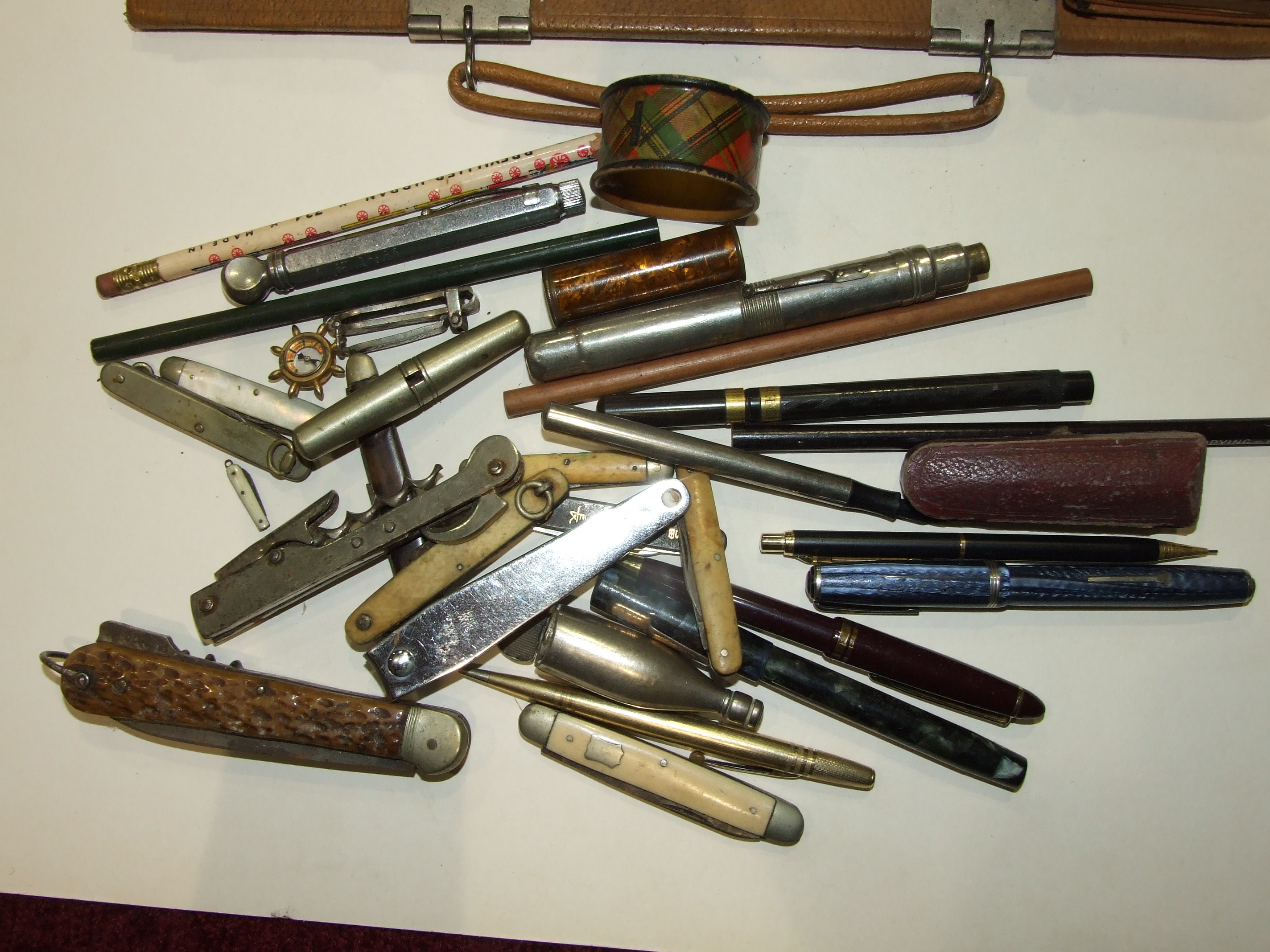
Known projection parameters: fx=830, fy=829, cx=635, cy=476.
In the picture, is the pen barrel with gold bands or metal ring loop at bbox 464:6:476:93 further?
metal ring loop at bbox 464:6:476:93

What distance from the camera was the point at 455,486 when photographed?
1375mm

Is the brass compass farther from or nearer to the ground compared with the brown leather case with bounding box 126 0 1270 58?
nearer to the ground

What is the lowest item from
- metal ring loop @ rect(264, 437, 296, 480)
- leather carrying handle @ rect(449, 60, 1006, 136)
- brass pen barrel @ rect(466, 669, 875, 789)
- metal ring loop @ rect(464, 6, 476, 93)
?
brass pen barrel @ rect(466, 669, 875, 789)

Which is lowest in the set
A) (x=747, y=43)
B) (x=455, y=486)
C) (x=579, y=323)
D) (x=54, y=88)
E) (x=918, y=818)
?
(x=918, y=818)

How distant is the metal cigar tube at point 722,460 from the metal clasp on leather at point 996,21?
841mm

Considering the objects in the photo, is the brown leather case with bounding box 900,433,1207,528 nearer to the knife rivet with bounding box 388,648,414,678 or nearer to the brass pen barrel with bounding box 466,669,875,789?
the brass pen barrel with bounding box 466,669,875,789

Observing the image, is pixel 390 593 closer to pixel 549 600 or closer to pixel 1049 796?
pixel 549 600

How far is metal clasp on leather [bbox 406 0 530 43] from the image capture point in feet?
4.99

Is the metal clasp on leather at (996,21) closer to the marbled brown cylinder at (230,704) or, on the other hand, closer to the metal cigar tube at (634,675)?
the metal cigar tube at (634,675)

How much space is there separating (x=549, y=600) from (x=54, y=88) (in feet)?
4.62

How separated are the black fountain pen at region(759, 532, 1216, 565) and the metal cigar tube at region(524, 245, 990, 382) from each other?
360 mm

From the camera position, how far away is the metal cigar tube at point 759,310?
4.51ft

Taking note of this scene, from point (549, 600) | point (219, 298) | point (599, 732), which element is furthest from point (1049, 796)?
point (219, 298)

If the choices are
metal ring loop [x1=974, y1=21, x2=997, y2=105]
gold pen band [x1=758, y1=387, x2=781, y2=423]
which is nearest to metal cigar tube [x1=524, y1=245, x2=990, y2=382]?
gold pen band [x1=758, y1=387, x2=781, y2=423]
